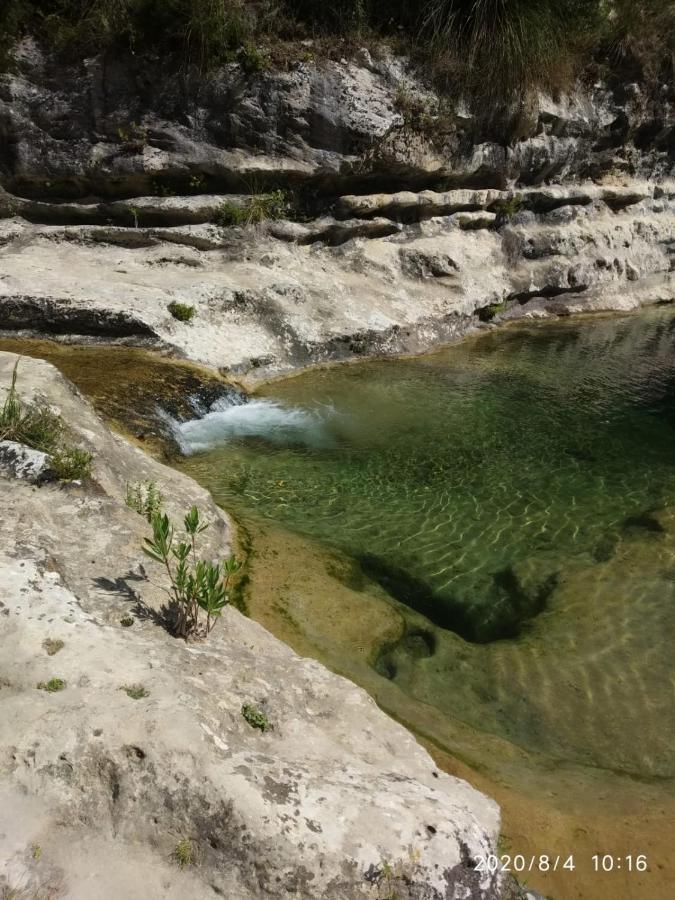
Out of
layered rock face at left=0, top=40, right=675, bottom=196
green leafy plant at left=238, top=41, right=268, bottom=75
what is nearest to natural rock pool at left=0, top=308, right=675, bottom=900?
layered rock face at left=0, top=40, right=675, bottom=196

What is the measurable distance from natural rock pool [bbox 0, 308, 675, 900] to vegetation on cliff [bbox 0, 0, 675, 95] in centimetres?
893

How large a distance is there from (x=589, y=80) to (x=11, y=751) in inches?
982

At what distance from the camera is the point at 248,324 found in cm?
1405

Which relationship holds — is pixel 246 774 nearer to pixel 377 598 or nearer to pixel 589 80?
pixel 377 598

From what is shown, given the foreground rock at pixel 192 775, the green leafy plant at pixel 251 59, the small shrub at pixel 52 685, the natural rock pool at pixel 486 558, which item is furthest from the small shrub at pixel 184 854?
the green leafy plant at pixel 251 59

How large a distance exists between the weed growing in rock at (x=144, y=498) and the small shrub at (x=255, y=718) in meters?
2.58

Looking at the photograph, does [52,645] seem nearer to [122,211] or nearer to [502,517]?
[502,517]

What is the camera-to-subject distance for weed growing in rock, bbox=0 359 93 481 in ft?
19.5

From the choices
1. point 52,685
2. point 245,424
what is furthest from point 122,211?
point 52,685

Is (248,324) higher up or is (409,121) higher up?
(409,121)

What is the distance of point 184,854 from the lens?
2967 millimetres

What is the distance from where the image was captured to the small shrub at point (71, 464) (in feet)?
19.4

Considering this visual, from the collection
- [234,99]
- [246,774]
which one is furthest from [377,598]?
[234,99]
